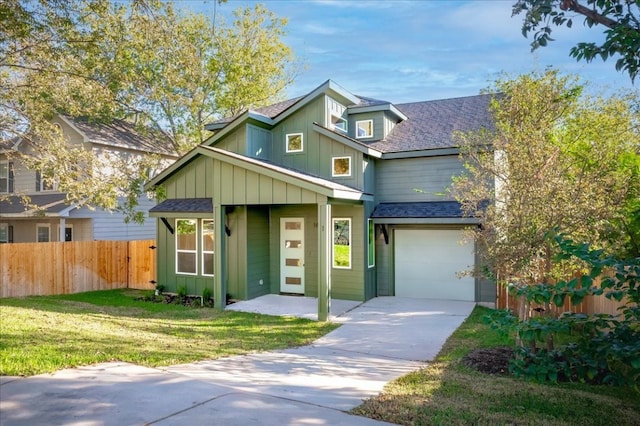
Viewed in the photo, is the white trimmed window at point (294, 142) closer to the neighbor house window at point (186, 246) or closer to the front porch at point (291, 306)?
the neighbor house window at point (186, 246)

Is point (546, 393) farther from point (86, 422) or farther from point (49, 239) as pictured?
point (49, 239)

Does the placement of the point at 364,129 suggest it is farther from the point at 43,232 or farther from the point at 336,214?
→ the point at 43,232

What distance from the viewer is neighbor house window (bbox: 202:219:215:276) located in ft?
42.1

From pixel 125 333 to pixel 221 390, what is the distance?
13.8 feet

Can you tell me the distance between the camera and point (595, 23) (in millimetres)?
4621

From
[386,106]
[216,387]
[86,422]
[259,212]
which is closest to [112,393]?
[86,422]

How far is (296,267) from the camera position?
520 inches

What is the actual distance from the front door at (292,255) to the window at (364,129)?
10.8 ft

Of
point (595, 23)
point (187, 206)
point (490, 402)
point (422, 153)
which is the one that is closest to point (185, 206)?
point (187, 206)

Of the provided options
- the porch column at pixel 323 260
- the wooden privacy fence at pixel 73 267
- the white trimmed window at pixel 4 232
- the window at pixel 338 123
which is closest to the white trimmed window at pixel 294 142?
the window at pixel 338 123

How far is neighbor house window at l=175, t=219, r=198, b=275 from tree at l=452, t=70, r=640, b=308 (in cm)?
812

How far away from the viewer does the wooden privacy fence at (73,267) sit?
43.4 feet

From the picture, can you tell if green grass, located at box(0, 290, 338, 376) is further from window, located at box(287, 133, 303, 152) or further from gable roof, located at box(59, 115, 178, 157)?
gable roof, located at box(59, 115, 178, 157)

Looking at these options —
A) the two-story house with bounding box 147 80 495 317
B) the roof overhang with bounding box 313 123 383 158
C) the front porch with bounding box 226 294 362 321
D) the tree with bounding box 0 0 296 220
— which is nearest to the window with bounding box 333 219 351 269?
the two-story house with bounding box 147 80 495 317
